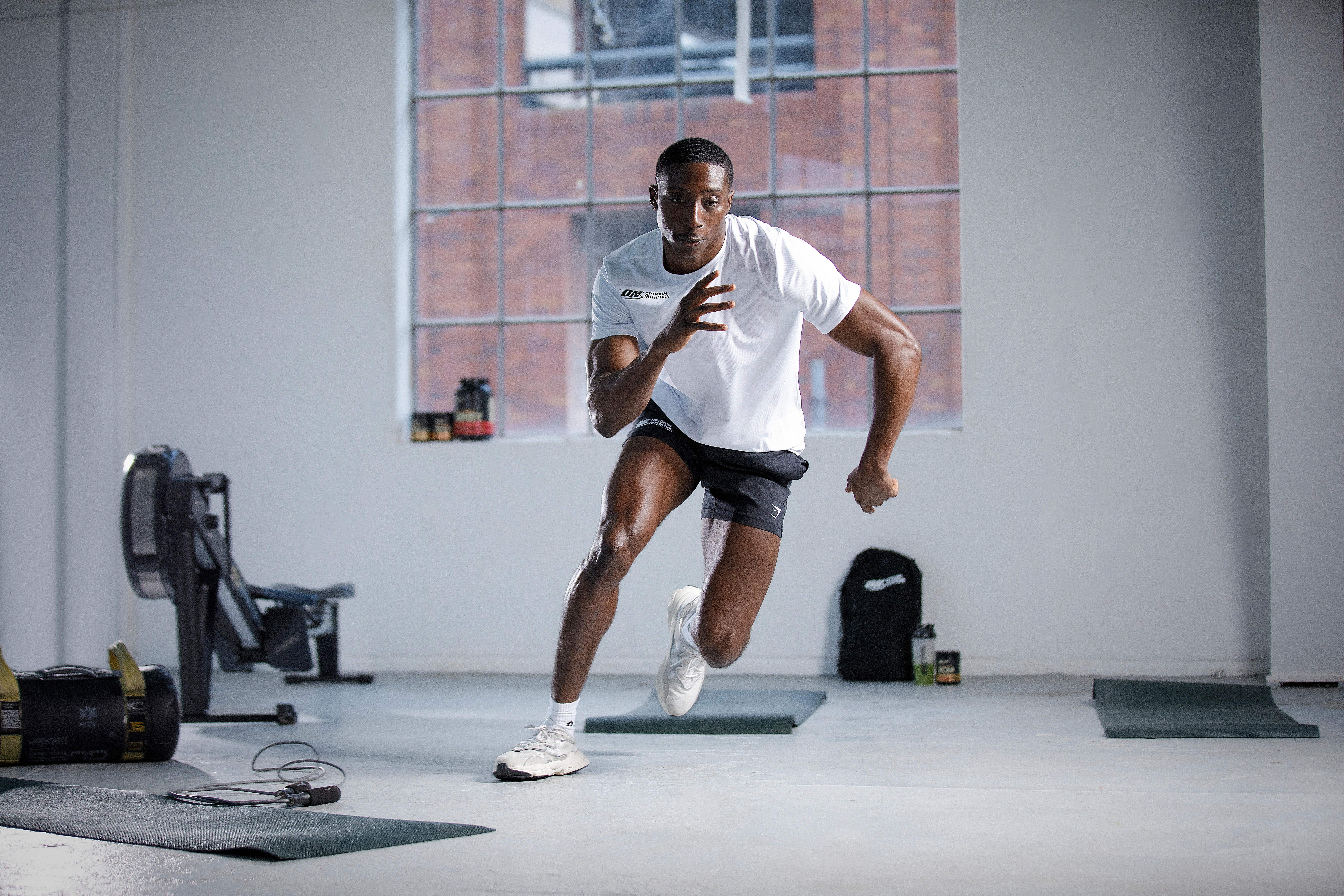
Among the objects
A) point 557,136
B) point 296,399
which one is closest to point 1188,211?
point 557,136

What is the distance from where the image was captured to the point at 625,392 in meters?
2.62

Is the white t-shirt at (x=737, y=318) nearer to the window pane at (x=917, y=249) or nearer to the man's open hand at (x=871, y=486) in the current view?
the man's open hand at (x=871, y=486)

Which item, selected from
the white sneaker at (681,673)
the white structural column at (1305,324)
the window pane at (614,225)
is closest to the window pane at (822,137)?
the window pane at (614,225)

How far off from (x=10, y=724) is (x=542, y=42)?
380 cm

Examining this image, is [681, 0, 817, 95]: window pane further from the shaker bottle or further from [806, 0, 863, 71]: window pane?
the shaker bottle

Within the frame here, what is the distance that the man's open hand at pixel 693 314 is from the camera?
2416mm

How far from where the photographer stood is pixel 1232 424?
16.1 ft

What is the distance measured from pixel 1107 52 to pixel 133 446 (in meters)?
4.70

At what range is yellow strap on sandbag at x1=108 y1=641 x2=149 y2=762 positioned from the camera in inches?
127

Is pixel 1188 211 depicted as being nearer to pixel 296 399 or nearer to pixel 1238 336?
pixel 1238 336

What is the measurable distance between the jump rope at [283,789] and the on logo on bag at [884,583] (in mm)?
2445

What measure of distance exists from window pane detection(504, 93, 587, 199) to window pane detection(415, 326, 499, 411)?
26.8 inches

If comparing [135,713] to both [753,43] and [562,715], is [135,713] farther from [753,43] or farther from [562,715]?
[753,43]

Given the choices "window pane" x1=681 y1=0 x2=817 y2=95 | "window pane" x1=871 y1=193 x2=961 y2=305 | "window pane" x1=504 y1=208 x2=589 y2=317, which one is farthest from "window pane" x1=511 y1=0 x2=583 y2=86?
"window pane" x1=871 y1=193 x2=961 y2=305
